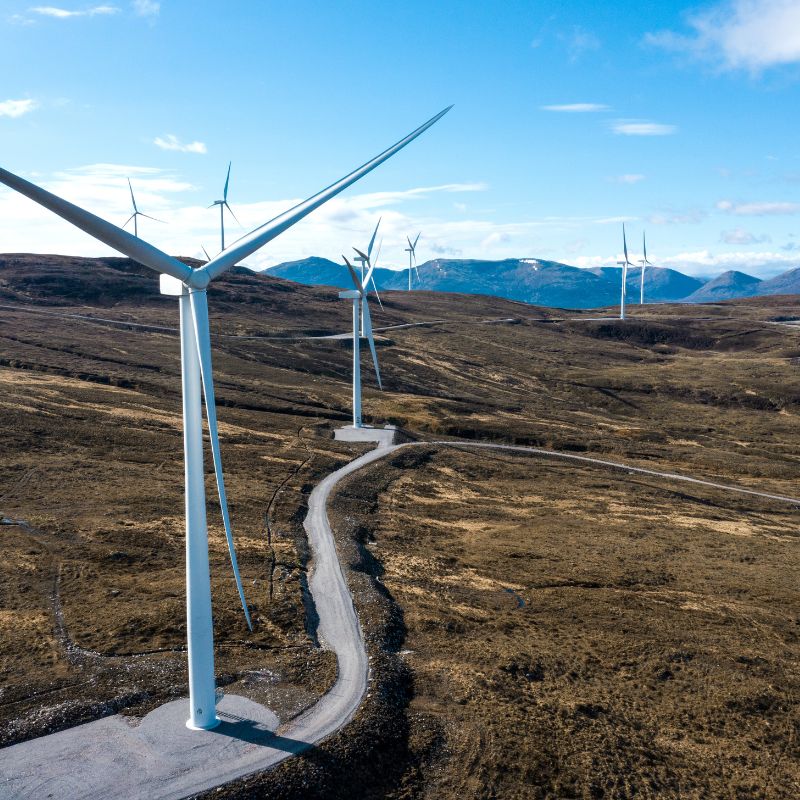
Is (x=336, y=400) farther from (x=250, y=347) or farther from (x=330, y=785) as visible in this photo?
(x=330, y=785)

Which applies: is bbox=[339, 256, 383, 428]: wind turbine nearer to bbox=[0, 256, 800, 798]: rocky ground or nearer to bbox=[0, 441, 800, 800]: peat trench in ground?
bbox=[0, 256, 800, 798]: rocky ground

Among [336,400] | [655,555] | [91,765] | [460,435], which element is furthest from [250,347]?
[91,765]

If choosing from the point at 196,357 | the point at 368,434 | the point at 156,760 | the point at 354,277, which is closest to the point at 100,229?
the point at 196,357

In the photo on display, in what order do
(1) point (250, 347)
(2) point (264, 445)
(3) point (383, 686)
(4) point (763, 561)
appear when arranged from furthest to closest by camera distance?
1. (1) point (250, 347)
2. (2) point (264, 445)
3. (4) point (763, 561)
4. (3) point (383, 686)

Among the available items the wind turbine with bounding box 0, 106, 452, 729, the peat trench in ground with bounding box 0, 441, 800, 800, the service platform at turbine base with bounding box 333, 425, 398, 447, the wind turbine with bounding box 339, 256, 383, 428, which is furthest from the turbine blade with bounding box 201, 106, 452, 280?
the service platform at turbine base with bounding box 333, 425, 398, 447

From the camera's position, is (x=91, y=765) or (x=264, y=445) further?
(x=264, y=445)

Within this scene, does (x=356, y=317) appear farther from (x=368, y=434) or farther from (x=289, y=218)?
(x=289, y=218)

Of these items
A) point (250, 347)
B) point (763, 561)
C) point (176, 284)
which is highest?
point (176, 284)

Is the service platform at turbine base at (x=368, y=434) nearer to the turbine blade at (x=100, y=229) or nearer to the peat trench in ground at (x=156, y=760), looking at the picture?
the peat trench in ground at (x=156, y=760)
